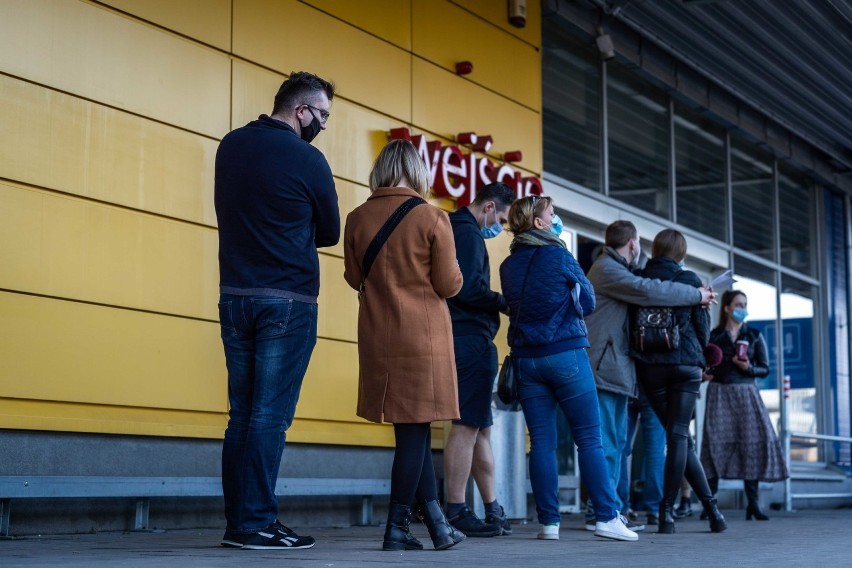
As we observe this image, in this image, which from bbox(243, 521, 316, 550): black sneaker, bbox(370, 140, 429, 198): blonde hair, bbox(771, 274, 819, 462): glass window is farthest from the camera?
bbox(771, 274, 819, 462): glass window

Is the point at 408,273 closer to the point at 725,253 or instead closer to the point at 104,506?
the point at 104,506

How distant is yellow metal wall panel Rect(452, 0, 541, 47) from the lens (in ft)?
30.5

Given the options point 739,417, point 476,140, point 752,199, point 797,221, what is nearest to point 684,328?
point 476,140

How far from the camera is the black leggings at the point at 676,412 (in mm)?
6520

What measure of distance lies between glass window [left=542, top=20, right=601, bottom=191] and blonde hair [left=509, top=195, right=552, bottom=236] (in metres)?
4.73

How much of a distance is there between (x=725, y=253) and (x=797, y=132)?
1869 mm

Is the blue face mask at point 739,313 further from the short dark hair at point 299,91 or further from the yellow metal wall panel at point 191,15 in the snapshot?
the short dark hair at point 299,91

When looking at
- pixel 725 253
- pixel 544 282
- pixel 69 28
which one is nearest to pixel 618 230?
pixel 544 282

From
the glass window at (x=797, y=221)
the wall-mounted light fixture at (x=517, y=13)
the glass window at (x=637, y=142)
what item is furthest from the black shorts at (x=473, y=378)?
the glass window at (x=797, y=221)

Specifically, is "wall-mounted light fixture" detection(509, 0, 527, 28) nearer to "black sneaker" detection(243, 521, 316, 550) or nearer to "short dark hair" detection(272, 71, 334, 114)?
"short dark hair" detection(272, 71, 334, 114)

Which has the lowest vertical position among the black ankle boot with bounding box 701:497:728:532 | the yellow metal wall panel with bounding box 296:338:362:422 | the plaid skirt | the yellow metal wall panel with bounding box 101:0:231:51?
the black ankle boot with bounding box 701:497:728:532

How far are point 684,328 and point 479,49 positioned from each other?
3488 mm

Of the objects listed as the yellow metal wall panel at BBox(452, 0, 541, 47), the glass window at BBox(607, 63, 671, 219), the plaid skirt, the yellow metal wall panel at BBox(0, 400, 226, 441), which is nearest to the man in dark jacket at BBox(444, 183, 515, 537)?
the yellow metal wall panel at BBox(0, 400, 226, 441)

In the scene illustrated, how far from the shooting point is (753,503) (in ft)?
30.7
